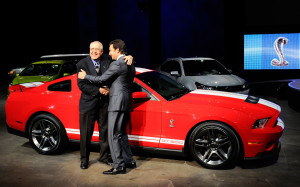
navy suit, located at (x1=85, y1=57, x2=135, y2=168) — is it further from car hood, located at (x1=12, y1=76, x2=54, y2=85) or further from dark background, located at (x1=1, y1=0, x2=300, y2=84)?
dark background, located at (x1=1, y1=0, x2=300, y2=84)

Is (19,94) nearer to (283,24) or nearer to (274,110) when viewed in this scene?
(274,110)

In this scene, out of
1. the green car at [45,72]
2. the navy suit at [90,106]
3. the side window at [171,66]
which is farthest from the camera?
Result: the green car at [45,72]

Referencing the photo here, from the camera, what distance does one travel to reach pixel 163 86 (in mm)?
5645

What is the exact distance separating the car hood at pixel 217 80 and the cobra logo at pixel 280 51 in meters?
9.25

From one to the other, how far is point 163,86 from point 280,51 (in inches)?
559

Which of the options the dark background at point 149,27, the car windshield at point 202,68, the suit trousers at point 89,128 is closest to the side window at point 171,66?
the car windshield at point 202,68

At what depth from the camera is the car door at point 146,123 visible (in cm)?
498

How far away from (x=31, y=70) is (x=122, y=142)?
731 cm

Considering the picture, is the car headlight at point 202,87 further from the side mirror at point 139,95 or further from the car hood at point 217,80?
the side mirror at point 139,95

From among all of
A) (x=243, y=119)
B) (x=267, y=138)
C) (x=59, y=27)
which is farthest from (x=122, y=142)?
(x=59, y=27)

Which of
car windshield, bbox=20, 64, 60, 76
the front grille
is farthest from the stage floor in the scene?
Answer: car windshield, bbox=20, 64, 60, 76

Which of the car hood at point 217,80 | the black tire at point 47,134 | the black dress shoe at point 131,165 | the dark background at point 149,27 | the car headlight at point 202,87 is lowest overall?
the black dress shoe at point 131,165

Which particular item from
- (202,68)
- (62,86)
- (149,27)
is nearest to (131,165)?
(62,86)

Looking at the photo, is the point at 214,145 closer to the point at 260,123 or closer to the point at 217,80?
the point at 260,123
